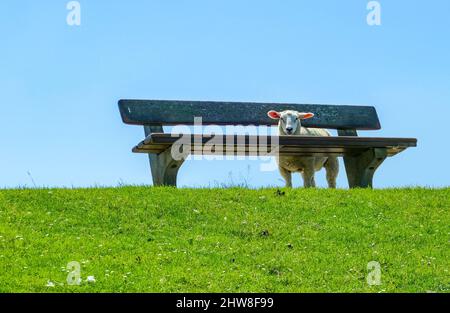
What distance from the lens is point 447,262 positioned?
10.4m

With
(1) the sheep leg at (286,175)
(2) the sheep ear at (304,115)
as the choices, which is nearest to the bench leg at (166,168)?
(1) the sheep leg at (286,175)

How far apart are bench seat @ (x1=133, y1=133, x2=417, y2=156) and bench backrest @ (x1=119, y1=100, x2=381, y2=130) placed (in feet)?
3.75

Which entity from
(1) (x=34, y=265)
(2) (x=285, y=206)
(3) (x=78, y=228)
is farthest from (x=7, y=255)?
(2) (x=285, y=206)

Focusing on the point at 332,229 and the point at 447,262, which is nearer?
the point at 447,262

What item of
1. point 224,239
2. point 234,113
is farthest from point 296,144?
point 224,239

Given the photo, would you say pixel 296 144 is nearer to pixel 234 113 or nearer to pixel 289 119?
pixel 289 119

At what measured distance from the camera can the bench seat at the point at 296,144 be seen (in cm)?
1412

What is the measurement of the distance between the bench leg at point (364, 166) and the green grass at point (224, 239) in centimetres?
163

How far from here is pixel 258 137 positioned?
46.8ft

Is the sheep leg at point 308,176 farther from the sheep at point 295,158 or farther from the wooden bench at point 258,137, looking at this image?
the wooden bench at point 258,137

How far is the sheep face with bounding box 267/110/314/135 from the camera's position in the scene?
52.6 ft

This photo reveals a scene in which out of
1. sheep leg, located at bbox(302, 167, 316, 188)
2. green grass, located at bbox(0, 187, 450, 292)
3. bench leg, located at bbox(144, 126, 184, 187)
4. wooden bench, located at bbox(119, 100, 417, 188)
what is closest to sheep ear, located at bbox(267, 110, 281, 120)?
wooden bench, located at bbox(119, 100, 417, 188)

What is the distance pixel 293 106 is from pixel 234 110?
1.35 m
